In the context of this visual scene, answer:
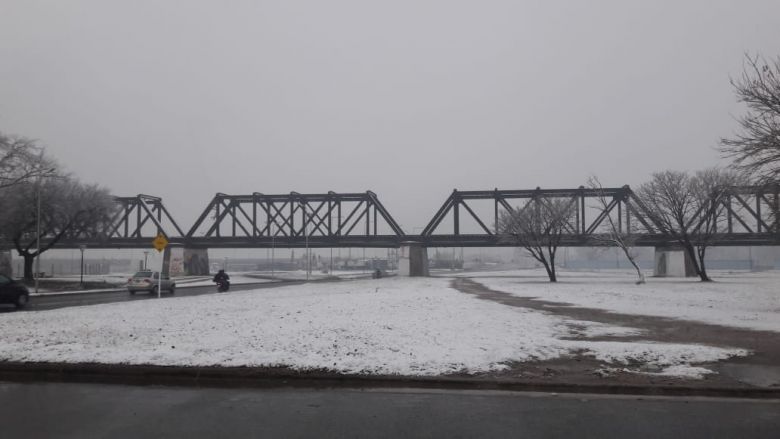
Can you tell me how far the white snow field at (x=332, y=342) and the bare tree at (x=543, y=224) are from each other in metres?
36.9

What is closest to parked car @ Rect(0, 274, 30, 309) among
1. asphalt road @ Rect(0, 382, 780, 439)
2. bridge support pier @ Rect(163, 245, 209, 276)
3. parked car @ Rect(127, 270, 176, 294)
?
parked car @ Rect(127, 270, 176, 294)

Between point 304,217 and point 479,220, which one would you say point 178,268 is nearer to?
point 304,217

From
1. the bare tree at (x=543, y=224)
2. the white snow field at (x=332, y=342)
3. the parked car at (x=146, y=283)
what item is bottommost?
the parked car at (x=146, y=283)

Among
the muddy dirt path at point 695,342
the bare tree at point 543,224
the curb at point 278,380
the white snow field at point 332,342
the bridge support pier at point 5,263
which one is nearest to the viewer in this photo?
the curb at point 278,380

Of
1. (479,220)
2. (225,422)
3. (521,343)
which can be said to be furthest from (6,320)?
(479,220)

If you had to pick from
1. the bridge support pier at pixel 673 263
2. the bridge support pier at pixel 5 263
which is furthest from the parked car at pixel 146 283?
the bridge support pier at pixel 673 263

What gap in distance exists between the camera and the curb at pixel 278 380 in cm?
827

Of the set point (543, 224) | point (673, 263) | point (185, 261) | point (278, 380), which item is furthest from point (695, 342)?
point (185, 261)

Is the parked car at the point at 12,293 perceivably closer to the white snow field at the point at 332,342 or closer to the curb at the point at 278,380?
the white snow field at the point at 332,342

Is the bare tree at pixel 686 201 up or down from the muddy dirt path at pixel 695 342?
up

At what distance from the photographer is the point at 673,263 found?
69188 millimetres

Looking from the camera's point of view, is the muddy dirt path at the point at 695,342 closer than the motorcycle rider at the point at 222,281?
Yes

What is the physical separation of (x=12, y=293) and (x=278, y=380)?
21.2 m

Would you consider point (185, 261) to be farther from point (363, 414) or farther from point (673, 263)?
point (363, 414)
